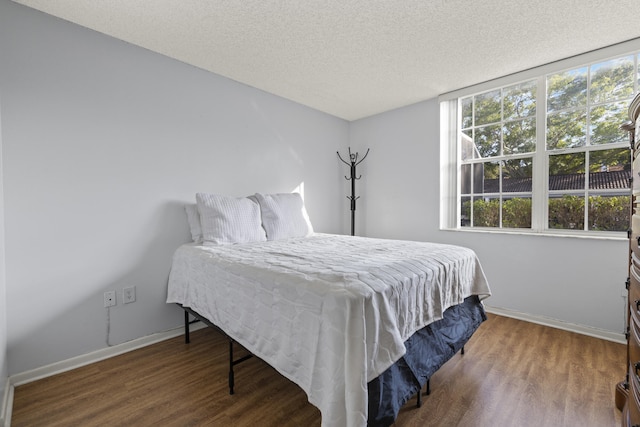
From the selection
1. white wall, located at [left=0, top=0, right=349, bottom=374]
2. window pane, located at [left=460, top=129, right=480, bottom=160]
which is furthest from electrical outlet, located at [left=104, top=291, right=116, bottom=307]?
window pane, located at [left=460, top=129, right=480, bottom=160]

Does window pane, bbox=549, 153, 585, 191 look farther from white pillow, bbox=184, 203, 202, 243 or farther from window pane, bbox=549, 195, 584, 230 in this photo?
white pillow, bbox=184, 203, 202, 243

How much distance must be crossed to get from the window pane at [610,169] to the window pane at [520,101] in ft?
2.22

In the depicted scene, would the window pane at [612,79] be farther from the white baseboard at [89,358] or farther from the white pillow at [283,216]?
the white baseboard at [89,358]

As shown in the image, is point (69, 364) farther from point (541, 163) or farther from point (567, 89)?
point (567, 89)

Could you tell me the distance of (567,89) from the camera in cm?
255

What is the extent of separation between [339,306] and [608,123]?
2.95 metres

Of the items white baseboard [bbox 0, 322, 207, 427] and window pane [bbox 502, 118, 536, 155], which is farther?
window pane [bbox 502, 118, 536, 155]

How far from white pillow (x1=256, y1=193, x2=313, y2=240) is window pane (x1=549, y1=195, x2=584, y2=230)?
236cm

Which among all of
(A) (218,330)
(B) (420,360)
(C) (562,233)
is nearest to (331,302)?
(B) (420,360)

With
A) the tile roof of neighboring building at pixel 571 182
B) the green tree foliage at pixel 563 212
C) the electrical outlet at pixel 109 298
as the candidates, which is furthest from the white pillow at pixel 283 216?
the tile roof of neighboring building at pixel 571 182

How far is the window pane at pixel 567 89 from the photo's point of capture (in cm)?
248

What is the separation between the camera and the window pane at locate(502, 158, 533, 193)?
9.13ft

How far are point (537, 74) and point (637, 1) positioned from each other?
2.80 feet

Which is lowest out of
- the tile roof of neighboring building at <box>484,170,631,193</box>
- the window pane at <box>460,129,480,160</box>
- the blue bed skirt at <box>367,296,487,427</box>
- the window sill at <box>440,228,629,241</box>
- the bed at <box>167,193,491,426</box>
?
the blue bed skirt at <box>367,296,487,427</box>
